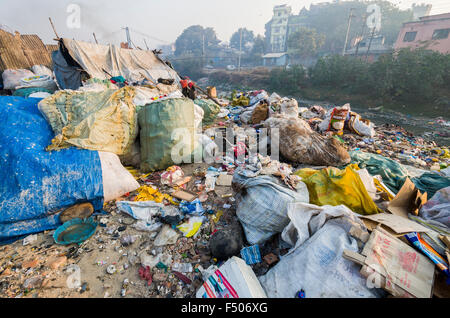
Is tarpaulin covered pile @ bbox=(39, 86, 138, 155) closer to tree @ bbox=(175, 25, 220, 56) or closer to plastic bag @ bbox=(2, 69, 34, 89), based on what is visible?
plastic bag @ bbox=(2, 69, 34, 89)

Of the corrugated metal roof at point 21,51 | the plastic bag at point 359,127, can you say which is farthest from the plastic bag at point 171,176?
the corrugated metal roof at point 21,51

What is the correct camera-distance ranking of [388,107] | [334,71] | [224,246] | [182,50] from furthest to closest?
[182,50], [334,71], [388,107], [224,246]

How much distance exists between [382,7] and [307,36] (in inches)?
475

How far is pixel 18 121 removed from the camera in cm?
199

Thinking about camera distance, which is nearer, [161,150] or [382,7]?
[161,150]

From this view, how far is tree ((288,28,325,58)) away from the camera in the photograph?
81.9 ft

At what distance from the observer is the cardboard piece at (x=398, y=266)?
100 centimetres

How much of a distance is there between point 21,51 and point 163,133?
8.07m

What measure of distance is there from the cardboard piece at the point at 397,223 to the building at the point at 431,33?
18.4 m

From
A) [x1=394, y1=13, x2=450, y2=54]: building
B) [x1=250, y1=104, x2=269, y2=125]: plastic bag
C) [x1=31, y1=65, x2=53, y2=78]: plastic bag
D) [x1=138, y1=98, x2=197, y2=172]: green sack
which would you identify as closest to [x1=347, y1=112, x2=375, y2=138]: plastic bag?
[x1=250, y1=104, x2=269, y2=125]: plastic bag

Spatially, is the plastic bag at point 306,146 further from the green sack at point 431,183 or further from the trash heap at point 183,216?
the green sack at point 431,183

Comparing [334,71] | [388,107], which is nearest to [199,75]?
[334,71]

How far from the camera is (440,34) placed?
14180 mm
